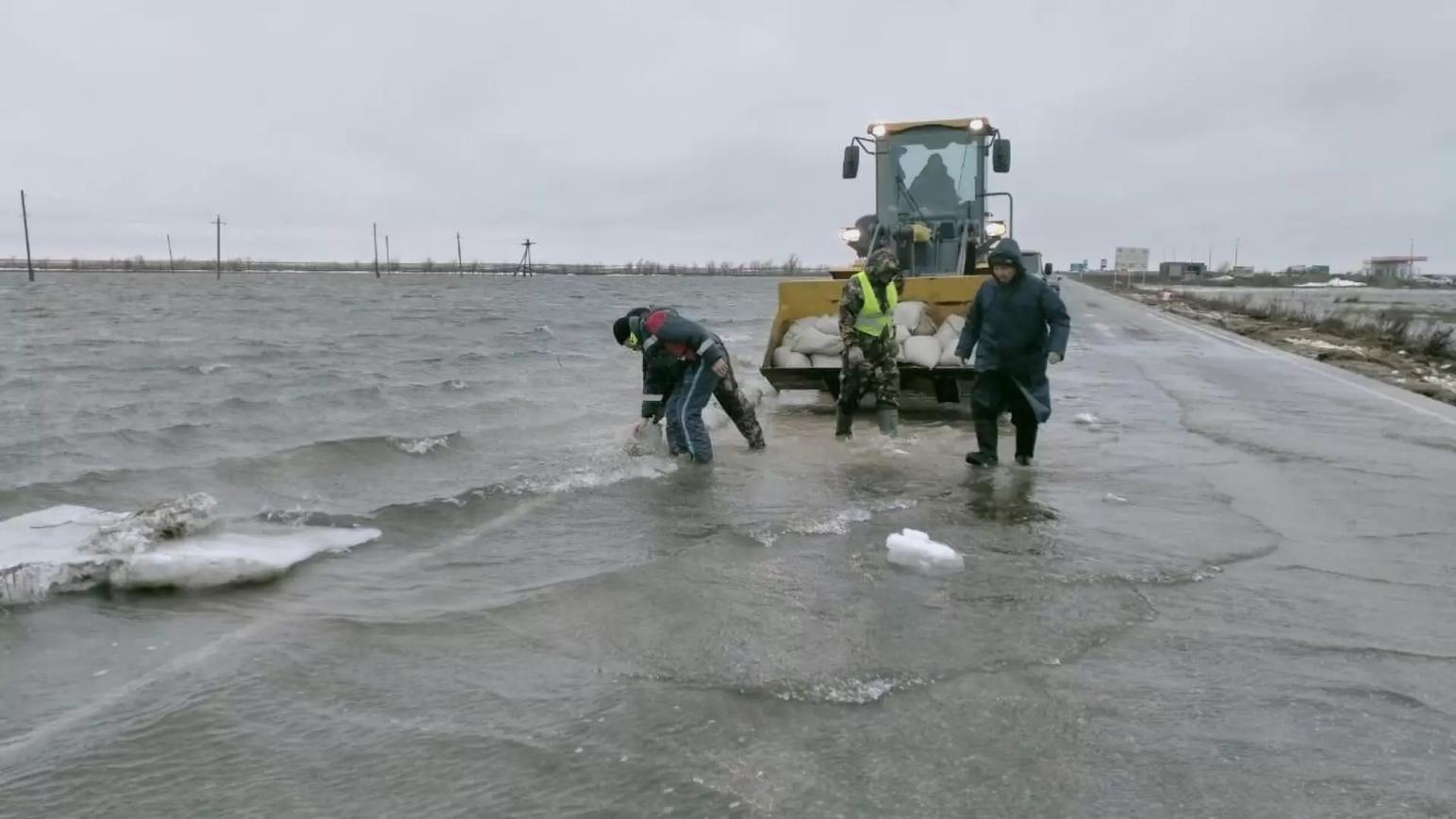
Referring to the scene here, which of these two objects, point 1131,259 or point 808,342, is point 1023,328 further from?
point 1131,259

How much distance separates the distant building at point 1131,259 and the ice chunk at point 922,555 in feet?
229

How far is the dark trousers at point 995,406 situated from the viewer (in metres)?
7.07

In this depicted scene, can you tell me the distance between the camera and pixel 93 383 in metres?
13.6

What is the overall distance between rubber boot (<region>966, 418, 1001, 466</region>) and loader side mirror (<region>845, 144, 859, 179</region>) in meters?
5.04

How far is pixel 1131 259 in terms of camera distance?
6900 cm

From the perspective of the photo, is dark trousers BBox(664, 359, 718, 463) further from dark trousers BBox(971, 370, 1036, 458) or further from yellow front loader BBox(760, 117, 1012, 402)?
yellow front loader BBox(760, 117, 1012, 402)

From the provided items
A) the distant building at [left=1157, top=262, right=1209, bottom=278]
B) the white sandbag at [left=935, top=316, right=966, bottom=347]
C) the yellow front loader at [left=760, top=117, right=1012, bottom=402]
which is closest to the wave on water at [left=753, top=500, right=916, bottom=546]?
the white sandbag at [left=935, top=316, right=966, bottom=347]

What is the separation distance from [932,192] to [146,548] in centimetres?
988

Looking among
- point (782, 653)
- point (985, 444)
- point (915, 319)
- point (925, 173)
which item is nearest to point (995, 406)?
point (985, 444)

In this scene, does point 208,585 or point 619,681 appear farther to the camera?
point 208,585

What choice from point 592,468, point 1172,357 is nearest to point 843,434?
point 592,468

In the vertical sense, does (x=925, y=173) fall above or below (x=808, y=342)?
above

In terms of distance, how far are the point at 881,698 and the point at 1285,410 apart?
8819mm

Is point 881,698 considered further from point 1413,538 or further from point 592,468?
point 592,468
